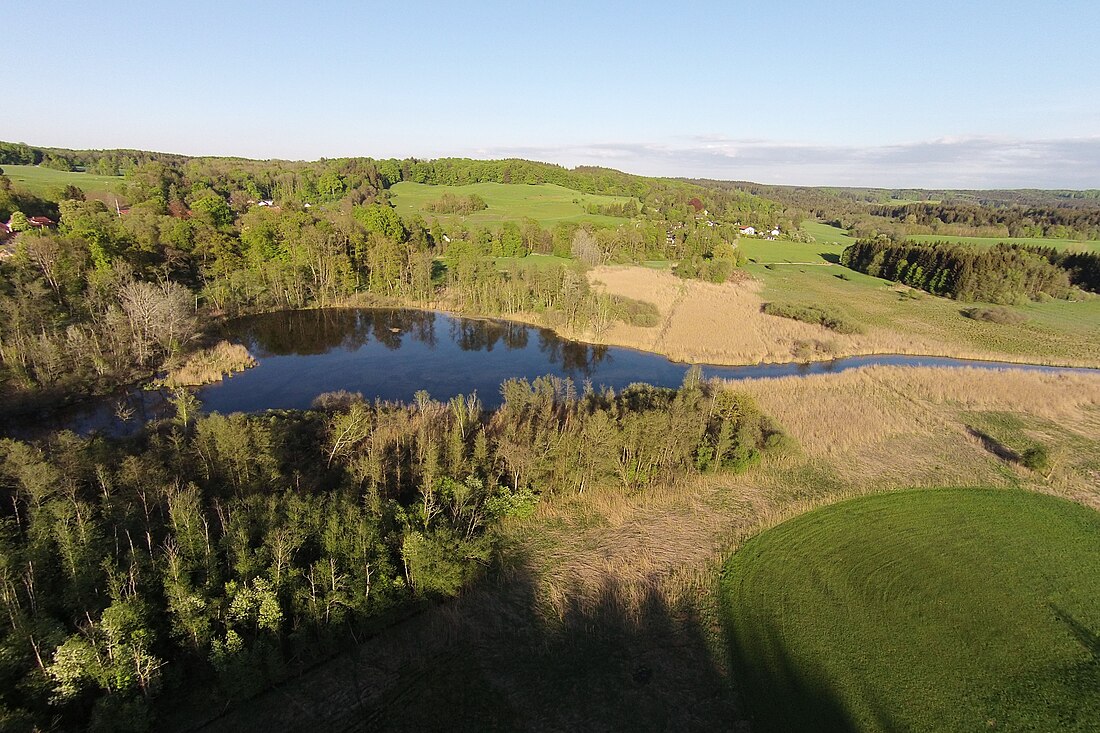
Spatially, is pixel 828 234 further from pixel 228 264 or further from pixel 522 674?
pixel 522 674

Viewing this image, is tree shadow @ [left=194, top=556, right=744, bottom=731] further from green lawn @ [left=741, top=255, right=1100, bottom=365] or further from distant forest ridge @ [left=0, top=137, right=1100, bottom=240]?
distant forest ridge @ [left=0, top=137, right=1100, bottom=240]

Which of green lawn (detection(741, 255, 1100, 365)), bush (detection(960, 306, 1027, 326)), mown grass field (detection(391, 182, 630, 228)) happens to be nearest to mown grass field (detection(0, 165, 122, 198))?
mown grass field (detection(391, 182, 630, 228))

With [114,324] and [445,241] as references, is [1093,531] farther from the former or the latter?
[445,241]

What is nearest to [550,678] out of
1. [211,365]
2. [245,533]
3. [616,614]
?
[616,614]

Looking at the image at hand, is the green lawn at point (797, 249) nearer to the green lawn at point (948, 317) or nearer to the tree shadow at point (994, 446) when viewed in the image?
the green lawn at point (948, 317)

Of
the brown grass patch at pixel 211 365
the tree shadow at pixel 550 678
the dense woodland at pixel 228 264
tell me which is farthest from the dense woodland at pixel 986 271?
the brown grass patch at pixel 211 365

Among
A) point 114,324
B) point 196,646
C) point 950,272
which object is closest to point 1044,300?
point 950,272
